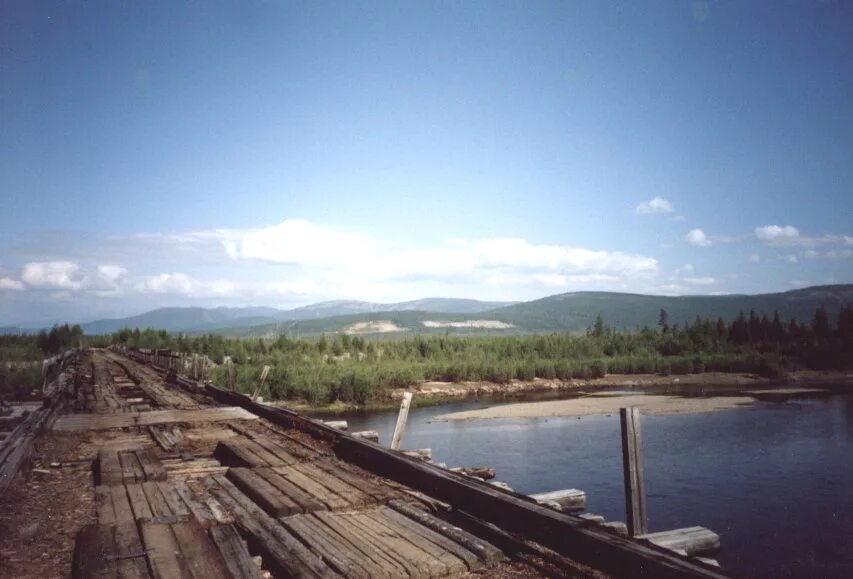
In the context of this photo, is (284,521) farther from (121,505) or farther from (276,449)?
(276,449)

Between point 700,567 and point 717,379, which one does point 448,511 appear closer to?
point 700,567

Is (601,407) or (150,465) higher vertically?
(150,465)

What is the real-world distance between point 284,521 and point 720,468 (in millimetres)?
21629

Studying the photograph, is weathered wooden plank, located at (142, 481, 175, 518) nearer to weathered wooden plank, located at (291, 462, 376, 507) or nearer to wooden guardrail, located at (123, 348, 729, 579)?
weathered wooden plank, located at (291, 462, 376, 507)

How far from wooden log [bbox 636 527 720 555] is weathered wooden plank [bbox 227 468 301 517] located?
3.20 metres

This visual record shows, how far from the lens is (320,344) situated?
7644 cm

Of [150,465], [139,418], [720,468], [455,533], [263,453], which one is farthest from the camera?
[720,468]

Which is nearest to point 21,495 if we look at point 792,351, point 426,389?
point 426,389

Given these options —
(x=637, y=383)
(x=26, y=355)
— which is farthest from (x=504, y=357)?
(x=26, y=355)

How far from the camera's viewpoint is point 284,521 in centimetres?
517

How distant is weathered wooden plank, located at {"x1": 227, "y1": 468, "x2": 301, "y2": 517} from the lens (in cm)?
546

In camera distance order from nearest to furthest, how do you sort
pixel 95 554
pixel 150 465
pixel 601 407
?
pixel 95 554 → pixel 150 465 → pixel 601 407

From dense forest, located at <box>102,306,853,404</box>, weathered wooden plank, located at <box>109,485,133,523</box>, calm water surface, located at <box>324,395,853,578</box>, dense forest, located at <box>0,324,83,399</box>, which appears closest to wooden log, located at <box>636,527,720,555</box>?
weathered wooden plank, located at <box>109,485,133,523</box>

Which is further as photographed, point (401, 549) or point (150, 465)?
point (150, 465)
